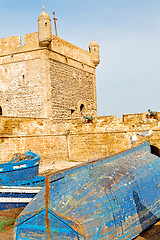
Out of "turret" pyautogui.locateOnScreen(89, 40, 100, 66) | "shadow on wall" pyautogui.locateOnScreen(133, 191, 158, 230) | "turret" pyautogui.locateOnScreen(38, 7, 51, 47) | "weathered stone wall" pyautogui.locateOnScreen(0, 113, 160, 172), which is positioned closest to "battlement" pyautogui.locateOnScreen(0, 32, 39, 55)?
"turret" pyautogui.locateOnScreen(38, 7, 51, 47)

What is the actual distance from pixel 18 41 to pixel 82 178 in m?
11.9

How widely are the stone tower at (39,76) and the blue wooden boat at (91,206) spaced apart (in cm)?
901

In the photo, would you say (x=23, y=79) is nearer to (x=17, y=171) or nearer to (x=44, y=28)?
(x=44, y=28)

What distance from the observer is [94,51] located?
63.1 feet

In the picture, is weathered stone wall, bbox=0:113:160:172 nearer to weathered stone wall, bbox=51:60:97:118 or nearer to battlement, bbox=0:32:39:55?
weathered stone wall, bbox=51:60:97:118

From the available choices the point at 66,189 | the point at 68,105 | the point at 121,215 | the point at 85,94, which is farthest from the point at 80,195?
the point at 85,94

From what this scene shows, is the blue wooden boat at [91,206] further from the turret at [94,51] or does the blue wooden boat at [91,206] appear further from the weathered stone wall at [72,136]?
the turret at [94,51]

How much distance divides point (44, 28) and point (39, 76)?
2.56 metres

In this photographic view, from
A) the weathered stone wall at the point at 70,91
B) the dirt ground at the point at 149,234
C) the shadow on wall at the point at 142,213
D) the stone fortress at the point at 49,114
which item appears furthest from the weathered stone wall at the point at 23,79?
the shadow on wall at the point at 142,213

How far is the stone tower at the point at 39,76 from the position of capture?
14.0m

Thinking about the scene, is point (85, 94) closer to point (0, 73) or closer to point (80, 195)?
point (0, 73)

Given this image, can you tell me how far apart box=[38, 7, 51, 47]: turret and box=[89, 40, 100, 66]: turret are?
5.98 m

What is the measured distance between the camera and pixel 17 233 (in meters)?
4.57

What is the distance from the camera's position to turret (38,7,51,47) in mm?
13602
